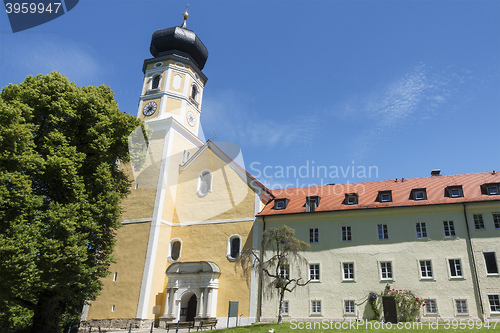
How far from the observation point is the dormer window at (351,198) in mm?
27388

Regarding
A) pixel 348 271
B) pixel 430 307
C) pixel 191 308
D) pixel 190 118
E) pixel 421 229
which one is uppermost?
pixel 190 118

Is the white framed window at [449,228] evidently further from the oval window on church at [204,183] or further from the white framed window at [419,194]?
the oval window on church at [204,183]

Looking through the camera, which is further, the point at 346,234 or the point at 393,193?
the point at 393,193

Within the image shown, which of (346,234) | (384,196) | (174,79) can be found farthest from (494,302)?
(174,79)

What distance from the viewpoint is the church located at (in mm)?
23375

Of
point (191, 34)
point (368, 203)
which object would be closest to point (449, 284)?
point (368, 203)

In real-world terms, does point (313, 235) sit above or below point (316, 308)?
above

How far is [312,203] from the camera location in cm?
2792

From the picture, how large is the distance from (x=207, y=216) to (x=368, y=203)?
12282mm

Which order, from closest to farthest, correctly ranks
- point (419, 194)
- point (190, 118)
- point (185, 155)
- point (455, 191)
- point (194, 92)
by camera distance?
point (455, 191)
point (419, 194)
point (185, 155)
point (190, 118)
point (194, 92)

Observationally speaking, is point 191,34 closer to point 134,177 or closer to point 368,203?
point 134,177

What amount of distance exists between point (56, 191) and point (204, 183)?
14582mm

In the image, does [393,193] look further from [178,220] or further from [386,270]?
[178,220]

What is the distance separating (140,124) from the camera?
21.5 metres
